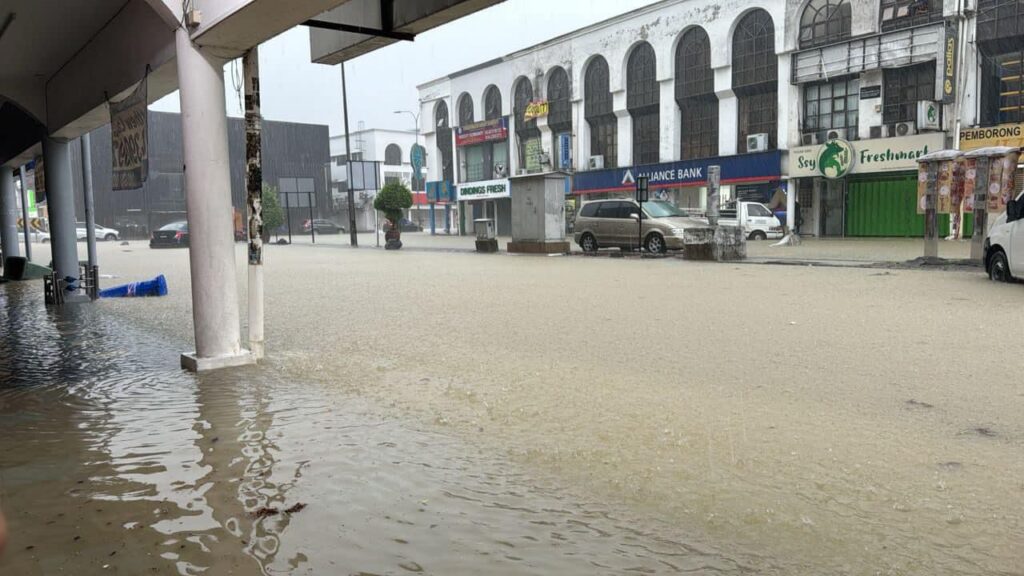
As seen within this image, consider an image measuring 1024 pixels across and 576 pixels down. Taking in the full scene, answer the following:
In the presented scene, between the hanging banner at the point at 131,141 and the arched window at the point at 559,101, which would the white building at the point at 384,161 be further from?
the hanging banner at the point at 131,141

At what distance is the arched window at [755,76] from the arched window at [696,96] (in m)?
1.26

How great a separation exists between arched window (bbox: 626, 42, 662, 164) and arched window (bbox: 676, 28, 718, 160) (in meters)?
1.29

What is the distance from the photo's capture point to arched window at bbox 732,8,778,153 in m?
30.1

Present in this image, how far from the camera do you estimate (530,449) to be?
4.00m

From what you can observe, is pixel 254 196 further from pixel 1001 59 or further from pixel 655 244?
pixel 1001 59

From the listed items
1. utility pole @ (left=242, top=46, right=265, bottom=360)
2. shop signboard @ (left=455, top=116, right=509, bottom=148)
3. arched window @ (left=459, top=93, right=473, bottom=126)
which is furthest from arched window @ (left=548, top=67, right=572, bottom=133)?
utility pole @ (left=242, top=46, right=265, bottom=360)

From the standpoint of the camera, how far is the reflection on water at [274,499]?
2.74m

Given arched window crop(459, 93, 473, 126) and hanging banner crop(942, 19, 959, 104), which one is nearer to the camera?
hanging banner crop(942, 19, 959, 104)

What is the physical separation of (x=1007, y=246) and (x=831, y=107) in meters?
19.5

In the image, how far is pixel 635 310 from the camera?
9266 mm

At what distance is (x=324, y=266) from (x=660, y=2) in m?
21.9

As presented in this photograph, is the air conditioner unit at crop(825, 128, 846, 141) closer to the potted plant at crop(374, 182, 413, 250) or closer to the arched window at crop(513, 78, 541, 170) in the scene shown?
the arched window at crop(513, 78, 541, 170)

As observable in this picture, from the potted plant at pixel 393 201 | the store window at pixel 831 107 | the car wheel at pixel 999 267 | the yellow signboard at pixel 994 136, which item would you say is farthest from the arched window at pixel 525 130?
the car wheel at pixel 999 267

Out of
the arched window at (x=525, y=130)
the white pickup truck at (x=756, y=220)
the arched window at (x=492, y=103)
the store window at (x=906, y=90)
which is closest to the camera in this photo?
the store window at (x=906, y=90)
